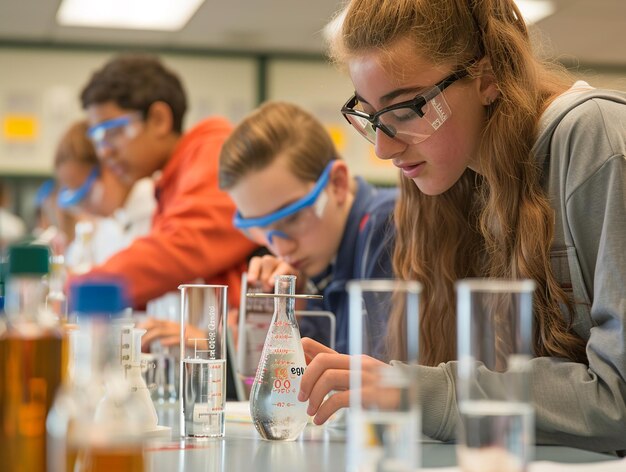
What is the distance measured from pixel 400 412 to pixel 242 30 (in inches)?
198

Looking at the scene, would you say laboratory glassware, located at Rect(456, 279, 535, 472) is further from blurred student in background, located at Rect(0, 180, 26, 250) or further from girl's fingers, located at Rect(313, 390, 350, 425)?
blurred student in background, located at Rect(0, 180, 26, 250)

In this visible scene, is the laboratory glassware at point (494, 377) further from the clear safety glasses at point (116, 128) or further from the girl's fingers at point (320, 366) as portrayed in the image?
the clear safety glasses at point (116, 128)

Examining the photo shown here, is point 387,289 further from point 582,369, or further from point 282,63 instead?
point 282,63

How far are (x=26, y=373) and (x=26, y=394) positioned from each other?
18 millimetres

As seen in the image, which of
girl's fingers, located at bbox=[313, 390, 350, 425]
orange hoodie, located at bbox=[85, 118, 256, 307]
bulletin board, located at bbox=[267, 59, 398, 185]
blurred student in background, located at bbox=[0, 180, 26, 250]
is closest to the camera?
girl's fingers, located at bbox=[313, 390, 350, 425]

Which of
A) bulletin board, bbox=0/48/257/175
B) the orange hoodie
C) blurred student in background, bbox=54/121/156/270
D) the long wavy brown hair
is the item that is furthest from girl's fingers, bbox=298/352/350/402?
bulletin board, bbox=0/48/257/175

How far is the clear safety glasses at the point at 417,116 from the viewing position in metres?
1.48

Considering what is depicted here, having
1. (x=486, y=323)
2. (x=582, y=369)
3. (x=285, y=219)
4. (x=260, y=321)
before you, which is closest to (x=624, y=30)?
(x=285, y=219)

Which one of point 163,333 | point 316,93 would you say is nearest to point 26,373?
point 163,333

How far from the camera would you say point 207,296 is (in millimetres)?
1345

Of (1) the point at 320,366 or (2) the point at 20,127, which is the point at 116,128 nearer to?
(1) the point at 320,366

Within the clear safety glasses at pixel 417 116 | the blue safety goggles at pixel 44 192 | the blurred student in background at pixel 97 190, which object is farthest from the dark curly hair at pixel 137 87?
the blue safety goggles at pixel 44 192

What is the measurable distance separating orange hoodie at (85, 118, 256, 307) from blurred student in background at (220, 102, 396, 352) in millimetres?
657

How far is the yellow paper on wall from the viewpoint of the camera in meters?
5.72
